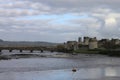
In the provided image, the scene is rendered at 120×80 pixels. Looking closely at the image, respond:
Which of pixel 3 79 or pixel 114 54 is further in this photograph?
pixel 114 54

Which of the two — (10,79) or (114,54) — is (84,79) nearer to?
(10,79)

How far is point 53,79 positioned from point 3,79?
811 centimetres

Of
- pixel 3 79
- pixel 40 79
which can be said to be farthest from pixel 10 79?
pixel 40 79

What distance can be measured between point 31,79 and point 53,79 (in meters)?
3.56

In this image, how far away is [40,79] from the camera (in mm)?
53688

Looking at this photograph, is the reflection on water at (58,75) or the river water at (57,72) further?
the river water at (57,72)

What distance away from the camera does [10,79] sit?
177 feet

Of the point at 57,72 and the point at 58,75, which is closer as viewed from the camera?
the point at 58,75

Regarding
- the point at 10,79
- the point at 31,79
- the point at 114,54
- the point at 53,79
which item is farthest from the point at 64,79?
the point at 114,54

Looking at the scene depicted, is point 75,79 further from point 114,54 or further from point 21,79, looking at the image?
point 114,54

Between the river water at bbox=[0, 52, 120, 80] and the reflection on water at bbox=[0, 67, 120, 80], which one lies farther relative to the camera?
the river water at bbox=[0, 52, 120, 80]

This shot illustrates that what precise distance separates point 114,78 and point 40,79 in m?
12.2

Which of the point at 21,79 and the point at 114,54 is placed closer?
the point at 21,79

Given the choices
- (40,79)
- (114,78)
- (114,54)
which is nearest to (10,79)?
(40,79)
